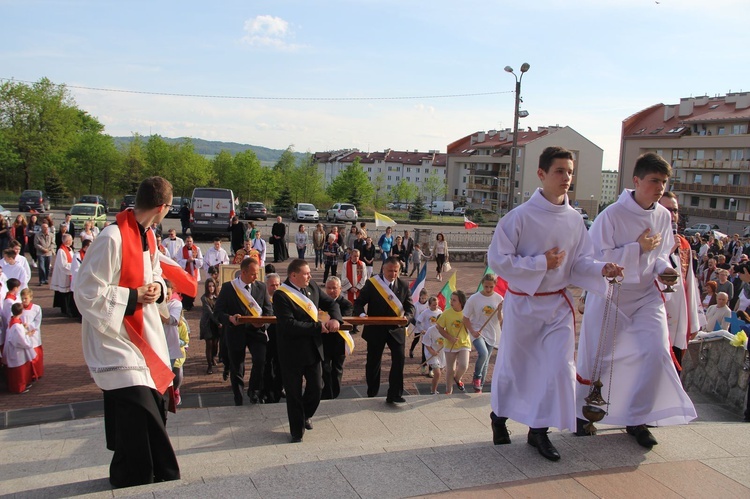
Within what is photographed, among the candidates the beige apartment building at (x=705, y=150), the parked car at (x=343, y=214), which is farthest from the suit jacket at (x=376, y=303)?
the beige apartment building at (x=705, y=150)

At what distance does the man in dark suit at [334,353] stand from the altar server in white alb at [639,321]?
300cm

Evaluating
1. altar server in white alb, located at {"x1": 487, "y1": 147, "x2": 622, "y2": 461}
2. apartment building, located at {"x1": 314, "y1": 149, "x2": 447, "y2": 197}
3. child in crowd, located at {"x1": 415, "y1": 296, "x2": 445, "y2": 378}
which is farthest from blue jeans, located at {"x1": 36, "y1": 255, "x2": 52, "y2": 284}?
apartment building, located at {"x1": 314, "y1": 149, "x2": 447, "y2": 197}

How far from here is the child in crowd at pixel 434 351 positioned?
29.9 feet

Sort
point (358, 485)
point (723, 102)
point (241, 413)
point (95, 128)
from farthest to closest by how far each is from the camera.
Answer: point (95, 128), point (723, 102), point (241, 413), point (358, 485)

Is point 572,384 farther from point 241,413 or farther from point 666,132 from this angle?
point 666,132

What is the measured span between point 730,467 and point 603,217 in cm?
196

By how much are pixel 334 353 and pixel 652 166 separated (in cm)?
403

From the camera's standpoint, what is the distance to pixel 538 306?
4.62 m

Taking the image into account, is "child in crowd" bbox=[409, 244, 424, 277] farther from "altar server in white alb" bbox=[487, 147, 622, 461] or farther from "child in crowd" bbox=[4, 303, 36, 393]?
"altar server in white alb" bbox=[487, 147, 622, 461]

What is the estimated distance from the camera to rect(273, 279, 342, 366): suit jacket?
6348mm

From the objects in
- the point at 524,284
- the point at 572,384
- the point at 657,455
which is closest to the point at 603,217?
the point at 524,284

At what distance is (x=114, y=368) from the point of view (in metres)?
4.07

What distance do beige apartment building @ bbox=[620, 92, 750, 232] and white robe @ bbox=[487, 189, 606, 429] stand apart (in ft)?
189

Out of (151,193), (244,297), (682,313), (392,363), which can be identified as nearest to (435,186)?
(244,297)
